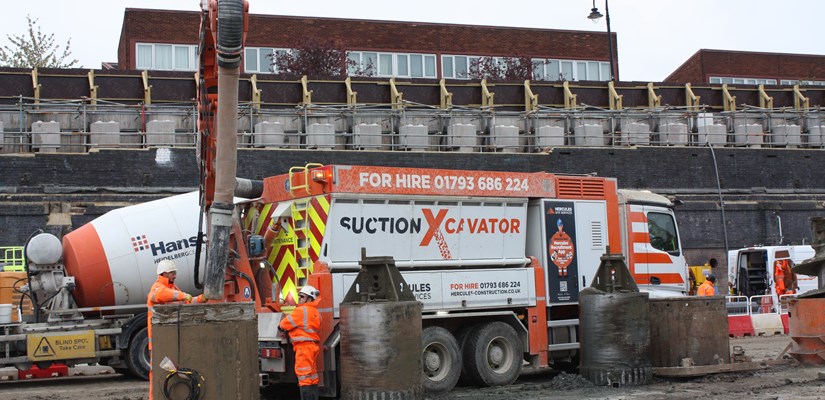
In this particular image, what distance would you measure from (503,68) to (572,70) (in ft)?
16.2

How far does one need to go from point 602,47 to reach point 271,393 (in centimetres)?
4066

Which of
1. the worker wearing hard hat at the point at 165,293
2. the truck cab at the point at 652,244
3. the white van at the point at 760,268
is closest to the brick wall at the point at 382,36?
the white van at the point at 760,268

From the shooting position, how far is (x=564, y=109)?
38.2 m

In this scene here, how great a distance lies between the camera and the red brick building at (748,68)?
2202 inches

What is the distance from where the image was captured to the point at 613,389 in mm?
13750

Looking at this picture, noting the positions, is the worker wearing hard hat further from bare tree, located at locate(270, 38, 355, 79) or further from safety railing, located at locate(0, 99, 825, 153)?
bare tree, located at locate(270, 38, 355, 79)

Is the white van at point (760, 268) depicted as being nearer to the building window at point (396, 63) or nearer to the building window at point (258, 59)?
the building window at point (396, 63)

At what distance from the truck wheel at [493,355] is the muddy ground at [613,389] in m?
0.19

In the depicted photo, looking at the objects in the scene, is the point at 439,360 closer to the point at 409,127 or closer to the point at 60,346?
the point at 60,346

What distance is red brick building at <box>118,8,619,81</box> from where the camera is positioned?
4412 cm

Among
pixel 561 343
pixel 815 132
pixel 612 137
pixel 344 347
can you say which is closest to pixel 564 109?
pixel 612 137

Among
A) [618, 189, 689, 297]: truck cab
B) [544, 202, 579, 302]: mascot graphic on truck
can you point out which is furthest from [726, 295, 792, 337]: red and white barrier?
[544, 202, 579, 302]: mascot graphic on truck

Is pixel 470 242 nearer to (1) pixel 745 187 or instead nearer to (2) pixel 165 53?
(1) pixel 745 187

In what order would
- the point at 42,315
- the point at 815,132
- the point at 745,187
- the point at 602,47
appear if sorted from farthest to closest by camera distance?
the point at 602,47 < the point at 815,132 < the point at 745,187 < the point at 42,315
